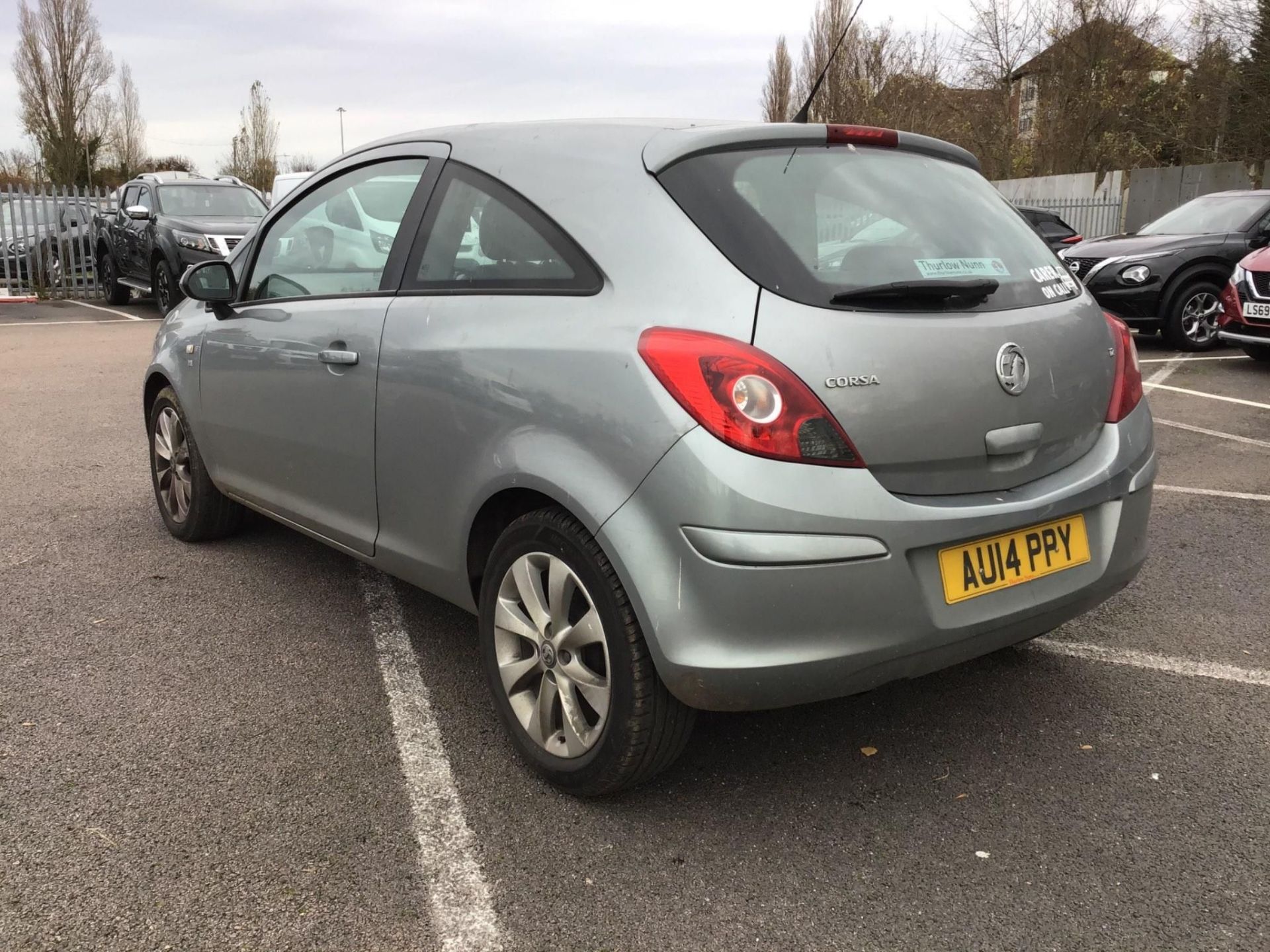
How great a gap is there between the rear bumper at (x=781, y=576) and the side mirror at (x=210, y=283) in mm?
2322

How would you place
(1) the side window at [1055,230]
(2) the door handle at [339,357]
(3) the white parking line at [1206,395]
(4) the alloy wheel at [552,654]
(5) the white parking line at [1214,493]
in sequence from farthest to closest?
(1) the side window at [1055,230]
(3) the white parking line at [1206,395]
(5) the white parking line at [1214,493]
(2) the door handle at [339,357]
(4) the alloy wheel at [552,654]

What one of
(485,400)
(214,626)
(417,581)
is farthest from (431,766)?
(214,626)

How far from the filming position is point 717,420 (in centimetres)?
223

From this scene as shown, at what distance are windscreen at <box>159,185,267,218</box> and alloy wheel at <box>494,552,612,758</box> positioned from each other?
1319 cm

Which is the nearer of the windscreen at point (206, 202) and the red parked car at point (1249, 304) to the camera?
the red parked car at point (1249, 304)

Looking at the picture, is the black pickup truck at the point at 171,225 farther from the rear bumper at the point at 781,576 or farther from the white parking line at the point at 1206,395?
the rear bumper at the point at 781,576

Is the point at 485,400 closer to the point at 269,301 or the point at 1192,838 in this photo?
the point at 269,301

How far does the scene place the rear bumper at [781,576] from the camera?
221 centimetres

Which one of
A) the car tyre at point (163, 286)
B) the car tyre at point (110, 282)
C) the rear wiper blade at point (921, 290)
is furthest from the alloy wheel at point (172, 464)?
the car tyre at point (110, 282)

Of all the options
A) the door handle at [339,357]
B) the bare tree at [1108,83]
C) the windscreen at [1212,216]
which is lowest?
the door handle at [339,357]

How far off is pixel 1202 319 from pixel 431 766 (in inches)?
410

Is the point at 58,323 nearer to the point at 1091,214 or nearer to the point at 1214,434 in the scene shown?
the point at 1214,434

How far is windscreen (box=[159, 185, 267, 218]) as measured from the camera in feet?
47.4

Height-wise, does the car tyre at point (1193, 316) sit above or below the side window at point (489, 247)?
below
